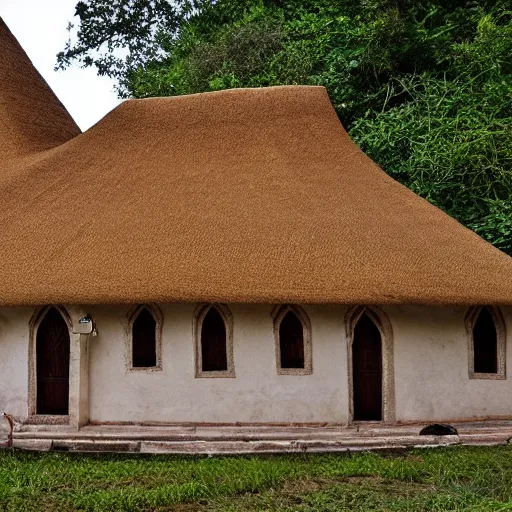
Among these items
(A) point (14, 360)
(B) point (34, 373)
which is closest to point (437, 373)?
(B) point (34, 373)

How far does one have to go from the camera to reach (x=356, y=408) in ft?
36.6

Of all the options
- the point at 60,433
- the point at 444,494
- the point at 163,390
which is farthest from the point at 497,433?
the point at 60,433

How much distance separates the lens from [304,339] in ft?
36.0

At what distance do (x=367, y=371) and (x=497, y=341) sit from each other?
2.05 meters

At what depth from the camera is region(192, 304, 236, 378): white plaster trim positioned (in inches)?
432

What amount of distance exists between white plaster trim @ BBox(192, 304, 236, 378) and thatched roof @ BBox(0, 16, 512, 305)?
2.97ft

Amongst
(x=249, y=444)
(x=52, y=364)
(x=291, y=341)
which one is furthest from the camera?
(x=52, y=364)

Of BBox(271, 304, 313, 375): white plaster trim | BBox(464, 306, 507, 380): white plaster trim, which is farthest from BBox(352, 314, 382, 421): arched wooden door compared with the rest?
BBox(464, 306, 507, 380): white plaster trim

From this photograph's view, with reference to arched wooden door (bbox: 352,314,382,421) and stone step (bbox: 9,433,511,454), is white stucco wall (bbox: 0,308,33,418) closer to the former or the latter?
stone step (bbox: 9,433,511,454)

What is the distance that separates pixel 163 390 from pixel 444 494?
4.83 meters

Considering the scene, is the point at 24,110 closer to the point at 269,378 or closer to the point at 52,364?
the point at 52,364

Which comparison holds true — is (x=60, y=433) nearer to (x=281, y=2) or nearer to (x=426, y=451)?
(x=426, y=451)

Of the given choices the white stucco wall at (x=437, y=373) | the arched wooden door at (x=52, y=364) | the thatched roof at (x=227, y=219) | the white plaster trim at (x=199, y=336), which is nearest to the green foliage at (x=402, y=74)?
the thatched roof at (x=227, y=219)

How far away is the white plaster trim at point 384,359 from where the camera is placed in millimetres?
10891
